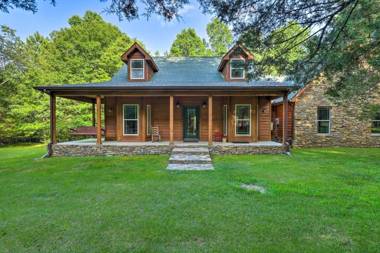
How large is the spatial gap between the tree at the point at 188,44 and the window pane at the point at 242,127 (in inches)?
694

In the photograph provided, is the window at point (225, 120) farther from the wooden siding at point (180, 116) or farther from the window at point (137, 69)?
the window at point (137, 69)

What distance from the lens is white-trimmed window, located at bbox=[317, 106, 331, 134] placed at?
1393 centimetres

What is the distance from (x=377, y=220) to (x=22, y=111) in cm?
2103

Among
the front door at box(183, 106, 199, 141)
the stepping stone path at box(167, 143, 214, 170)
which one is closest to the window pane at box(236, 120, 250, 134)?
the front door at box(183, 106, 199, 141)

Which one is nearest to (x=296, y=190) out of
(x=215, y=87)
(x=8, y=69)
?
(x=215, y=87)

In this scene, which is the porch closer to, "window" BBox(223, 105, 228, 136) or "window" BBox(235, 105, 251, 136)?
"window" BBox(235, 105, 251, 136)

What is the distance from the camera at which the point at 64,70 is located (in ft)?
71.3

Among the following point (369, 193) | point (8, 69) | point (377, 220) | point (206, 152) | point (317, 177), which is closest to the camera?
point (377, 220)

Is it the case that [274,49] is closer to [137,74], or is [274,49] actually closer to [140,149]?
[140,149]

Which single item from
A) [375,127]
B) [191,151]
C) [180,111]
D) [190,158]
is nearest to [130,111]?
[180,111]

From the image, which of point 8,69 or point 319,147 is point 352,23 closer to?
point 319,147

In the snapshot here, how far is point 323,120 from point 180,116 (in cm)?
780

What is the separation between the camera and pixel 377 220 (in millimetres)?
3896

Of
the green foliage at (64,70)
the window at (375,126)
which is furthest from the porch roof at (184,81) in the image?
the green foliage at (64,70)
